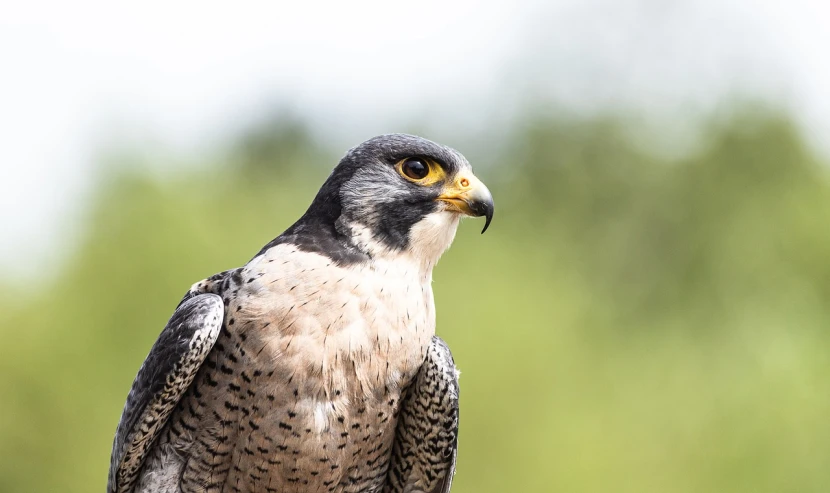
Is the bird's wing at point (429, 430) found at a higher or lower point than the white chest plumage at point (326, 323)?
lower

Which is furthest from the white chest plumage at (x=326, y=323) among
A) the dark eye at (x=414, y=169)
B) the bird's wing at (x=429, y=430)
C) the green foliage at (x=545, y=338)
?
the green foliage at (x=545, y=338)

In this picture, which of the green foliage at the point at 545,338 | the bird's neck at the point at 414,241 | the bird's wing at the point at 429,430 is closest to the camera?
the bird's neck at the point at 414,241

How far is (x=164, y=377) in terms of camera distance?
3543 millimetres

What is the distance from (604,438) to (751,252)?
14.5 meters

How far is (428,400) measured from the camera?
3857mm

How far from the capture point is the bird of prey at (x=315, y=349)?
3.51 m

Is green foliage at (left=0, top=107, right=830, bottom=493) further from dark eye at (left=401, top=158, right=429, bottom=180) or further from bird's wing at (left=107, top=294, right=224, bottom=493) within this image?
dark eye at (left=401, top=158, right=429, bottom=180)

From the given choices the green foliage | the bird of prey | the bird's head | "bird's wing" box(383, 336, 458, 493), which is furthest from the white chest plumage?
the green foliage

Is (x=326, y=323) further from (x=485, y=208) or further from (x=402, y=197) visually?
(x=485, y=208)

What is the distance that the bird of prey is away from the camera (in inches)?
138

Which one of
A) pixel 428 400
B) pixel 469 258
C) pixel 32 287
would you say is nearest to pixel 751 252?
pixel 469 258

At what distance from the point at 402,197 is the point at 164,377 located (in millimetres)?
1125

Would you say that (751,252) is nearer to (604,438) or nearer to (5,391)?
(604,438)

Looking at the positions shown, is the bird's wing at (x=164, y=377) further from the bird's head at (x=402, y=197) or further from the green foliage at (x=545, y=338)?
the green foliage at (x=545, y=338)
